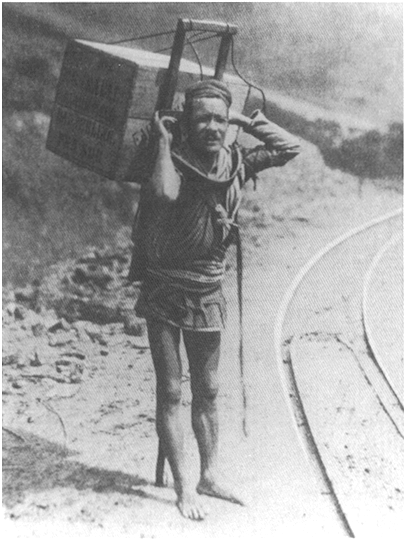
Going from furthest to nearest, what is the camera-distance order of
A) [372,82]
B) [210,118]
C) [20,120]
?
[372,82] < [20,120] < [210,118]

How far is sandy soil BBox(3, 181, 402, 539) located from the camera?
4.41 metres

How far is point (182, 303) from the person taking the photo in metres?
4.29

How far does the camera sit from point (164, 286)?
4.30 metres

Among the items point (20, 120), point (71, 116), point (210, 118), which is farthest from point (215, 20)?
point (20, 120)

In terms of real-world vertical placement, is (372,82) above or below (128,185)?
above

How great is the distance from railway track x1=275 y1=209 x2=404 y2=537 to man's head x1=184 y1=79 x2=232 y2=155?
4.14 feet

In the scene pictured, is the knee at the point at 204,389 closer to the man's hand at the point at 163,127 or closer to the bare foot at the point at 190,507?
the bare foot at the point at 190,507

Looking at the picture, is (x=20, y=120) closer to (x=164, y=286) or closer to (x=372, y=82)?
(x=164, y=286)

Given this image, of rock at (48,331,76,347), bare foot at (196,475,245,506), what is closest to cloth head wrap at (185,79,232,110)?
rock at (48,331,76,347)

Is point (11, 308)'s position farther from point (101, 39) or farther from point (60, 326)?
point (101, 39)

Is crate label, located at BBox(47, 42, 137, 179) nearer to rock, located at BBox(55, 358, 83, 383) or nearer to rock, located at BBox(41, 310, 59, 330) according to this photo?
rock, located at BBox(41, 310, 59, 330)

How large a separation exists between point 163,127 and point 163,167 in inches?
9.6

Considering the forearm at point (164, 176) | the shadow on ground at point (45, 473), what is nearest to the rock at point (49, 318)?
the shadow on ground at point (45, 473)

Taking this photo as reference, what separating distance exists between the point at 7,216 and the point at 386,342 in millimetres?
2886
